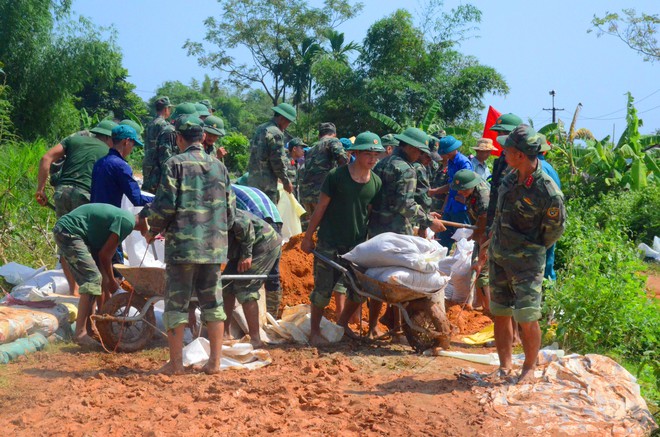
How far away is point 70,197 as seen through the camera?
8.58 meters

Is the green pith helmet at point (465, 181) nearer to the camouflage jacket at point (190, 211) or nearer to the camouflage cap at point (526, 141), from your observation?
the camouflage cap at point (526, 141)

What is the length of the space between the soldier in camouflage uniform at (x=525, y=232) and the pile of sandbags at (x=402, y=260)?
938 millimetres

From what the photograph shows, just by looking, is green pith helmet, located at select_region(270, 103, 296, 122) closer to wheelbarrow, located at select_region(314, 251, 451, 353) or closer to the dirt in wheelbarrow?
wheelbarrow, located at select_region(314, 251, 451, 353)

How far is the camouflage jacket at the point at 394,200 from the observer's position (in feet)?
24.6

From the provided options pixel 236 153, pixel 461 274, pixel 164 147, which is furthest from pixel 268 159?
pixel 236 153

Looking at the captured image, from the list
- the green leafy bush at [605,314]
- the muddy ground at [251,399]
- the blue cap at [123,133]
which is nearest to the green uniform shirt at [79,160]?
the blue cap at [123,133]

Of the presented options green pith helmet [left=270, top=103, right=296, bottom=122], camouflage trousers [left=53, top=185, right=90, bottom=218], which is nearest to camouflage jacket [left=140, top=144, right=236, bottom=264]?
camouflage trousers [left=53, top=185, right=90, bottom=218]

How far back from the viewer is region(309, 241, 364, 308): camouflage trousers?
7387 millimetres

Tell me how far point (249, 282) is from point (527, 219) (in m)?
2.54

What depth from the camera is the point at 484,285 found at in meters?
8.36

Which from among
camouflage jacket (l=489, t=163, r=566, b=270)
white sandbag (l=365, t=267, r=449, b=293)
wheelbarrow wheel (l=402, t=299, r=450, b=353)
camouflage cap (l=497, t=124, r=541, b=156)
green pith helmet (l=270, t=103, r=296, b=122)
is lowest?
wheelbarrow wheel (l=402, t=299, r=450, b=353)

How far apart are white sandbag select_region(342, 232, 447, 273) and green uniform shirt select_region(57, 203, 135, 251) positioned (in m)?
2.09

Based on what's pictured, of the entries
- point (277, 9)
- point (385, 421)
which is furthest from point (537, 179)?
point (277, 9)

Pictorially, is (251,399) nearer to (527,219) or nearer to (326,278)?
(326,278)
